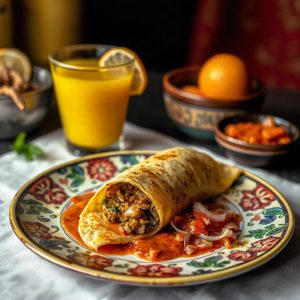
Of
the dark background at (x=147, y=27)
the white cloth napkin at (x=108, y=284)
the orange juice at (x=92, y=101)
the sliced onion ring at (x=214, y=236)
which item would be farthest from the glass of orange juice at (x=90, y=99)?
the dark background at (x=147, y=27)

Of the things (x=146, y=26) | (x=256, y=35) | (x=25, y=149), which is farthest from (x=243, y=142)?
(x=146, y=26)

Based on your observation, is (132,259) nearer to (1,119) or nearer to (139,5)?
(1,119)

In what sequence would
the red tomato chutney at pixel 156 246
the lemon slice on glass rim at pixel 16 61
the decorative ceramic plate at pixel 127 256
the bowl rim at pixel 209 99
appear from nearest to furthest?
the decorative ceramic plate at pixel 127 256 → the red tomato chutney at pixel 156 246 → the bowl rim at pixel 209 99 → the lemon slice on glass rim at pixel 16 61

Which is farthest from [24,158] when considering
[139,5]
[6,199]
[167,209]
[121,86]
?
[139,5]

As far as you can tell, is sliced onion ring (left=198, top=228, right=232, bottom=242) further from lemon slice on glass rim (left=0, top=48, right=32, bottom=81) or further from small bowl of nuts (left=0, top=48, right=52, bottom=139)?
lemon slice on glass rim (left=0, top=48, right=32, bottom=81)

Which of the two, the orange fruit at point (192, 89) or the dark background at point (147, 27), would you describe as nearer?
the orange fruit at point (192, 89)

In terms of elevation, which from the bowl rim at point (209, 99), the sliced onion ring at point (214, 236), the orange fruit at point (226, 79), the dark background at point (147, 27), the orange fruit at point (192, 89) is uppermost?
the orange fruit at point (226, 79)

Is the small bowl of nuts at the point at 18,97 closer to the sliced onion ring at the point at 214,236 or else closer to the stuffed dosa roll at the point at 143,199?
the stuffed dosa roll at the point at 143,199

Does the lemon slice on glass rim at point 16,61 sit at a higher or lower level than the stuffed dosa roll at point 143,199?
A: higher

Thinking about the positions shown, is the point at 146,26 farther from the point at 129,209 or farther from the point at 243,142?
the point at 129,209
